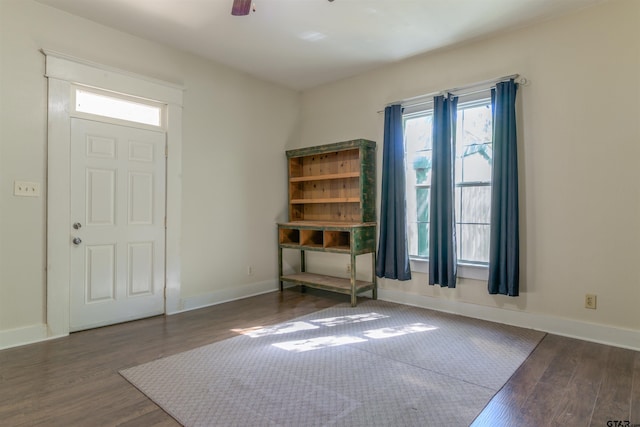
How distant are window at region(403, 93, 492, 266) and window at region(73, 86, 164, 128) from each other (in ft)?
9.48

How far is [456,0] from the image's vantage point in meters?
3.03

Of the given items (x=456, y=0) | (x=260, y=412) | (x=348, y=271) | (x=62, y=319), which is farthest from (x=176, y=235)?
(x=456, y=0)

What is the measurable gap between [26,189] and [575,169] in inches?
187

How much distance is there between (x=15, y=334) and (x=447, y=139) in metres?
4.34

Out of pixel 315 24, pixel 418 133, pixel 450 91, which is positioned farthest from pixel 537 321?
pixel 315 24

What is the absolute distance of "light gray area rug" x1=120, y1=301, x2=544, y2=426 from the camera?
2.00m

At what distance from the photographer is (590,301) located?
315 cm

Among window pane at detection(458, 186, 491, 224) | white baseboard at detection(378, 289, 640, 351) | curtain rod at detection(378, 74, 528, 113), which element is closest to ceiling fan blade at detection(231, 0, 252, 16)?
curtain rod at detection(378, 74, 528, 113)

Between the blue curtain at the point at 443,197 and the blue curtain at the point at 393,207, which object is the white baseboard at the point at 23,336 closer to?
the blue curtain at the point at 393,207

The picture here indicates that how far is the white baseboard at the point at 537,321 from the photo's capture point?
298 cm

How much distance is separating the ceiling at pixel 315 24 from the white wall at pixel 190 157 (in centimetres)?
23

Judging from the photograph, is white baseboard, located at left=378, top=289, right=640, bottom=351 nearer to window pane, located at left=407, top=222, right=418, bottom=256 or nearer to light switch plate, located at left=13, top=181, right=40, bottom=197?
window pane, located at left=407, top=222, right=418, bottom=256

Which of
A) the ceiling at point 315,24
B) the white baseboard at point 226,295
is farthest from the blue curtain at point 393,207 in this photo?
the white baseboard at point 226,295

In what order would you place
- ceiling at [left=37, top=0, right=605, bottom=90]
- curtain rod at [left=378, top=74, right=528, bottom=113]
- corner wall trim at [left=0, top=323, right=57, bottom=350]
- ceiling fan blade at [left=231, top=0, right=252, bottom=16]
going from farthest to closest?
1. curtain rod at [left=378, top=74, right=528, bottom=113]
2. ceiling at [left=37, top=0, right=605, bottom=90]
3. corner wall trim at [left=0, top=323, right=57, bottom=350]
4. ceiling fan blade at [left=231, top=0, right=252, bottom=16]
